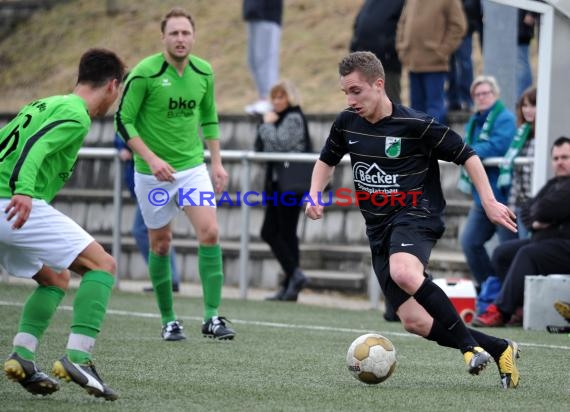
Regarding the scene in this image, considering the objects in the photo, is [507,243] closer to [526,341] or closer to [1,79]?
[526,341]

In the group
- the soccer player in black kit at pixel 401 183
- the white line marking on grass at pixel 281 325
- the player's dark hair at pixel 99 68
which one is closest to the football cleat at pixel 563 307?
the white line marking on grass at pixel 281 325

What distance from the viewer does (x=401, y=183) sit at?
711 cm

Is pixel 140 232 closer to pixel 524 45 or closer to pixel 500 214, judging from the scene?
pixel 524 45

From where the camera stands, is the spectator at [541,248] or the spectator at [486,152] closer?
the spectator at [541,248]

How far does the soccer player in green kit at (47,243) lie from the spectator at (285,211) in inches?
253

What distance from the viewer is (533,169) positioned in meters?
11.1

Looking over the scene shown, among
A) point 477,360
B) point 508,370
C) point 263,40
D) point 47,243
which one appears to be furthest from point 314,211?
point 263,40

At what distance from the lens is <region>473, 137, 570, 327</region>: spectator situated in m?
10.4

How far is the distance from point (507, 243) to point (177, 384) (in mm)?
4867

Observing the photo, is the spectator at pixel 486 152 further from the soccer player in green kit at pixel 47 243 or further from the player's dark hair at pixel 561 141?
the soccer player in green kit at pixel 47 243

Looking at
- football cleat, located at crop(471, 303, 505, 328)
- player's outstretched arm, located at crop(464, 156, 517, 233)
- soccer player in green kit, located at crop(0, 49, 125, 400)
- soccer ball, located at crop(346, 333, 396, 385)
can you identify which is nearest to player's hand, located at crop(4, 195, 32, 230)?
soccer player in green kit, located at crop(0, 49, 125, 400)

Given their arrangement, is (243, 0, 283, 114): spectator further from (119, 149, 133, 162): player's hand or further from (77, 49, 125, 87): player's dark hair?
(77, 49, 125, 87): player's dark hair

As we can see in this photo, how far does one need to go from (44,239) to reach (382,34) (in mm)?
7548

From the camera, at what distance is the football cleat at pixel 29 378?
6.03 metres
